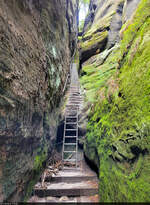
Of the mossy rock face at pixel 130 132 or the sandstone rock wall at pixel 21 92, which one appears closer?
the mossy rock face at pixel 130 132

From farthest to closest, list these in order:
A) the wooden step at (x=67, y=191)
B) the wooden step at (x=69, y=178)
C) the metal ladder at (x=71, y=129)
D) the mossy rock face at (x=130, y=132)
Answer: the metal ladder at (x=71, y=129)
the wooden step at (x=69, y=178)
the wooden step at (x=67, y=191)
the mossy rock face at (x=130, y=132)

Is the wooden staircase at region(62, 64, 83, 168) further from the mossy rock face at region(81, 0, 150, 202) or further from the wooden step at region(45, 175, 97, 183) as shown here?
the mossy rock face at region(81, 0, 150, 202)

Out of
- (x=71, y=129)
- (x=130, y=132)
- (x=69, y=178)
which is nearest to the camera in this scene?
(x=130, y=132)

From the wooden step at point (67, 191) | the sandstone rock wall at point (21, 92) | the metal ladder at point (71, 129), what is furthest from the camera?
the metal ladder at point (71, 129)

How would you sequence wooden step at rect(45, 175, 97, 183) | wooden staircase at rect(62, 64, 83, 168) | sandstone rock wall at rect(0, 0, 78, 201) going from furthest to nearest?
wooden staircase at rect(62, 64, 83, 168) < wooden step at rect(45, 175, 97, 183) < sandstone rock wall at rect(0, 0, 78, 201)

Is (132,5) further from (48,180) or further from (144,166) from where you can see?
(48,180)

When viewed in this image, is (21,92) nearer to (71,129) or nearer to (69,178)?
(69,178)

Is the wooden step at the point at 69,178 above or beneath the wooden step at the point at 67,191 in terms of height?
above

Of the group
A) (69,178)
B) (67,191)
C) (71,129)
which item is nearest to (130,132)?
(67,191)

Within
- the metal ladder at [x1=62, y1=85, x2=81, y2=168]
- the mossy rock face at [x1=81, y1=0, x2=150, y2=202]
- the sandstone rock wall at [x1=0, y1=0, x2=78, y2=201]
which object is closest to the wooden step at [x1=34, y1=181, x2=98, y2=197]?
the sandstone rock wall at [x1=0, y1=0, x2=78, y2=201]

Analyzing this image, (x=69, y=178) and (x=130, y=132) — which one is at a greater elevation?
(x=130, y=132)

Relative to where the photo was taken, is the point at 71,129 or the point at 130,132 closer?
the point at 130,132

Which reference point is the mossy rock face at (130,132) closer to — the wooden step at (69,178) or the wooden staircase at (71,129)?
the wooden step at (69,178)

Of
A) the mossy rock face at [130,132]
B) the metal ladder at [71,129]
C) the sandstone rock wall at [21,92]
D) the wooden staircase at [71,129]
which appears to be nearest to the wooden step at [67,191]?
the sandstone rock wall at [21,92]
